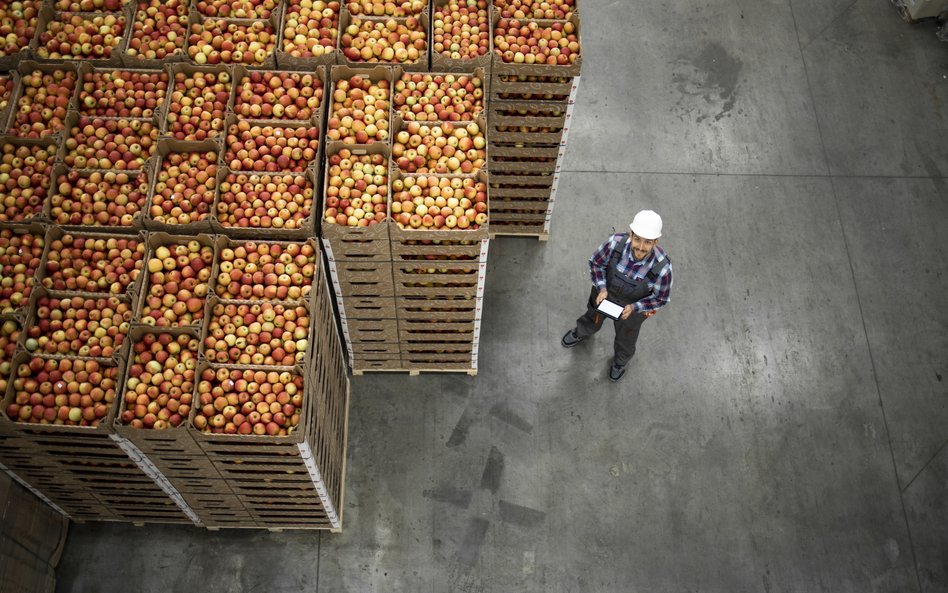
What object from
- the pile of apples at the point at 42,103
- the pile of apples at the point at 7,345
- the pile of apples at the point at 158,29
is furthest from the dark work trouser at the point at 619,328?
the pile of apples at the point at 42,103

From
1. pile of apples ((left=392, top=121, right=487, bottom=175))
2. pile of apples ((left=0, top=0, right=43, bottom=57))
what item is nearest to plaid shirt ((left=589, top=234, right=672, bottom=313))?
pile of apples ((left=392, top=121, right=487, bottom=175))

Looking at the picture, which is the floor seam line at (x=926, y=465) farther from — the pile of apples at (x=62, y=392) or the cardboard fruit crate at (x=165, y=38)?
the cardboard fruit crate at (x=165, y=38)

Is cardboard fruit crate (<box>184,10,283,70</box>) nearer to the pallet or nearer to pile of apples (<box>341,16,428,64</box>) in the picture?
pile of apples (<box>341,16,428,64</box>)

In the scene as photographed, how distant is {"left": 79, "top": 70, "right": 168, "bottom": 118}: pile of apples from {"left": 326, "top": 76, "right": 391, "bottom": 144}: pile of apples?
126 centimetres

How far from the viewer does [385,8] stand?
19.7ft

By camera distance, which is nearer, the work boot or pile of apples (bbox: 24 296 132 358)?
pile of apples (bbox: 24 296 132 358)

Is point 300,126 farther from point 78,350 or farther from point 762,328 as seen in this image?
point 762,328

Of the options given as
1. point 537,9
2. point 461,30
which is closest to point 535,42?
point 537,9

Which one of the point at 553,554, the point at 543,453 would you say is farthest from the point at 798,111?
the point at 553,554

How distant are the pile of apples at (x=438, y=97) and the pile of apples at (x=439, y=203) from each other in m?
0.57

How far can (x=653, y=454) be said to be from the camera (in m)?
6.29

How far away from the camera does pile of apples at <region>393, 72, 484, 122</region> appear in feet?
18.1

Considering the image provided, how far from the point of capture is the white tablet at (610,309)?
5.78 m

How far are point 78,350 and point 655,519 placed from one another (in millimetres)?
4303
